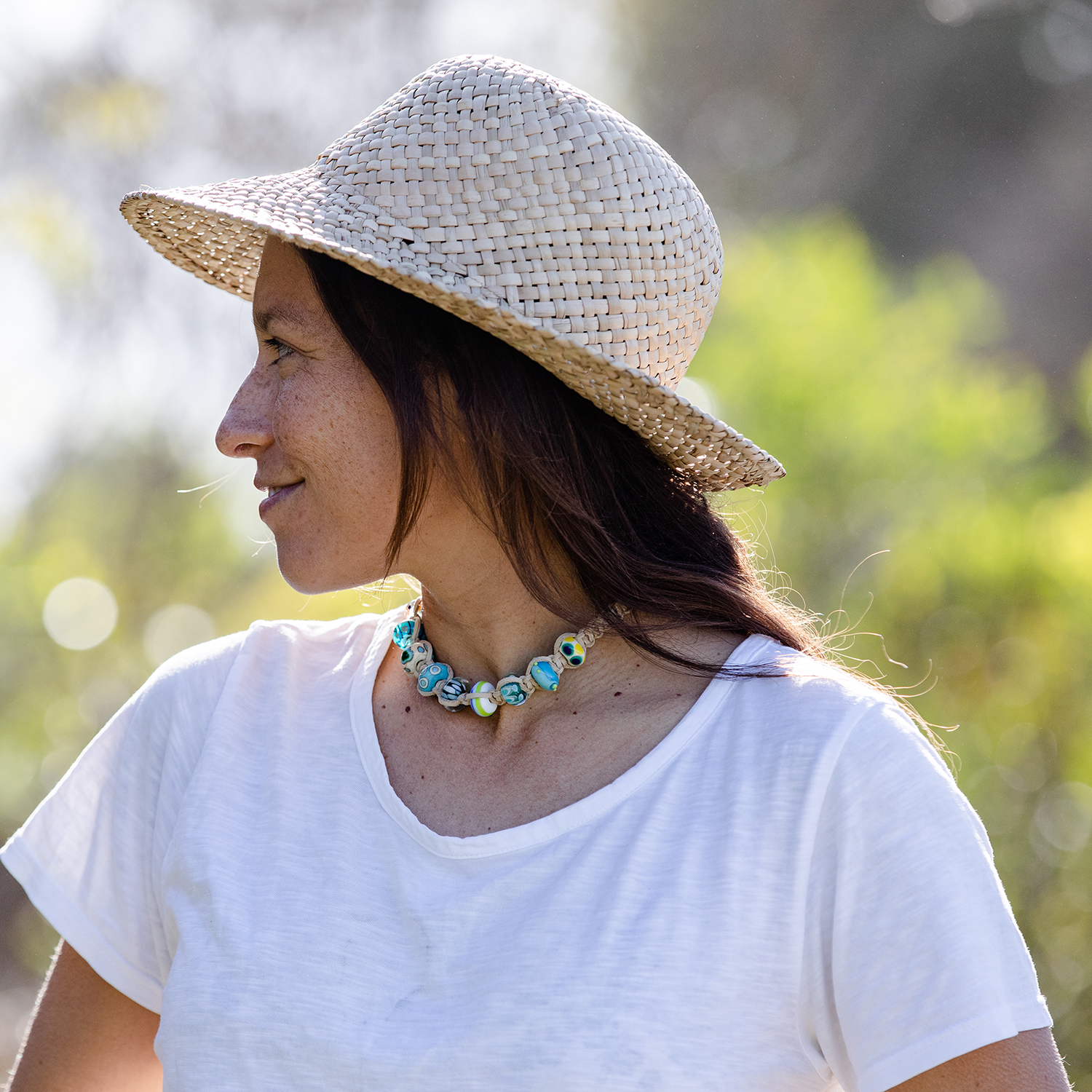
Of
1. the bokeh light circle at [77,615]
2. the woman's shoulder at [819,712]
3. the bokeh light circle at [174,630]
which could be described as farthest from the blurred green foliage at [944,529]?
the bokeh light circle at [77,615]

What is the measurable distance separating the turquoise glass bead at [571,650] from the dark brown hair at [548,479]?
3cm

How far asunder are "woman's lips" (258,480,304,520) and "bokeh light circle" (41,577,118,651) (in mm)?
3580

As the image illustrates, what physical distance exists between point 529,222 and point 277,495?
0.41 meters

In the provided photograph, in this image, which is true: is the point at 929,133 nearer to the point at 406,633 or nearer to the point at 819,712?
the point at 406,633

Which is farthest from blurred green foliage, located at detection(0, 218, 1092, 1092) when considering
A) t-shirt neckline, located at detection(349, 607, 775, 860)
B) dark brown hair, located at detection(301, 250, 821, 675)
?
t-shirt neckline, located at detection(349, 607, 775, 860)

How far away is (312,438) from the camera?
118 centimetres

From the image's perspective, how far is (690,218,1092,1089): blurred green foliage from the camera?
3.22 m

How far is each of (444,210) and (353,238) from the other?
95mm

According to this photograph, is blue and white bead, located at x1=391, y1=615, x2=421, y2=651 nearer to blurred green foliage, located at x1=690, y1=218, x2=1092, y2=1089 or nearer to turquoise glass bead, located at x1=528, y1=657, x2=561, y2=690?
turquoise glass bead, located at x1=528, y1=657, x2=561, y2=690

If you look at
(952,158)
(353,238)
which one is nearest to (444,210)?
(353,238)

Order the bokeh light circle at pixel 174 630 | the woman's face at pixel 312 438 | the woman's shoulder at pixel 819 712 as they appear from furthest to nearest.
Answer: the bokeh light circle at pixel 174 630 < the woman's face at pixel 312 438 < the woman's shoulder at pixel 819 712

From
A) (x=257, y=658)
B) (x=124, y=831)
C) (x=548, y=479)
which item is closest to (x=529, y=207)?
(x=548, y=479)

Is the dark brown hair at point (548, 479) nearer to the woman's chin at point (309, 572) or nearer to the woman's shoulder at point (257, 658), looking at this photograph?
the woman's chin at point (309, 572)

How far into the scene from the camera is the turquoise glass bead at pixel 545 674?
125 cm
